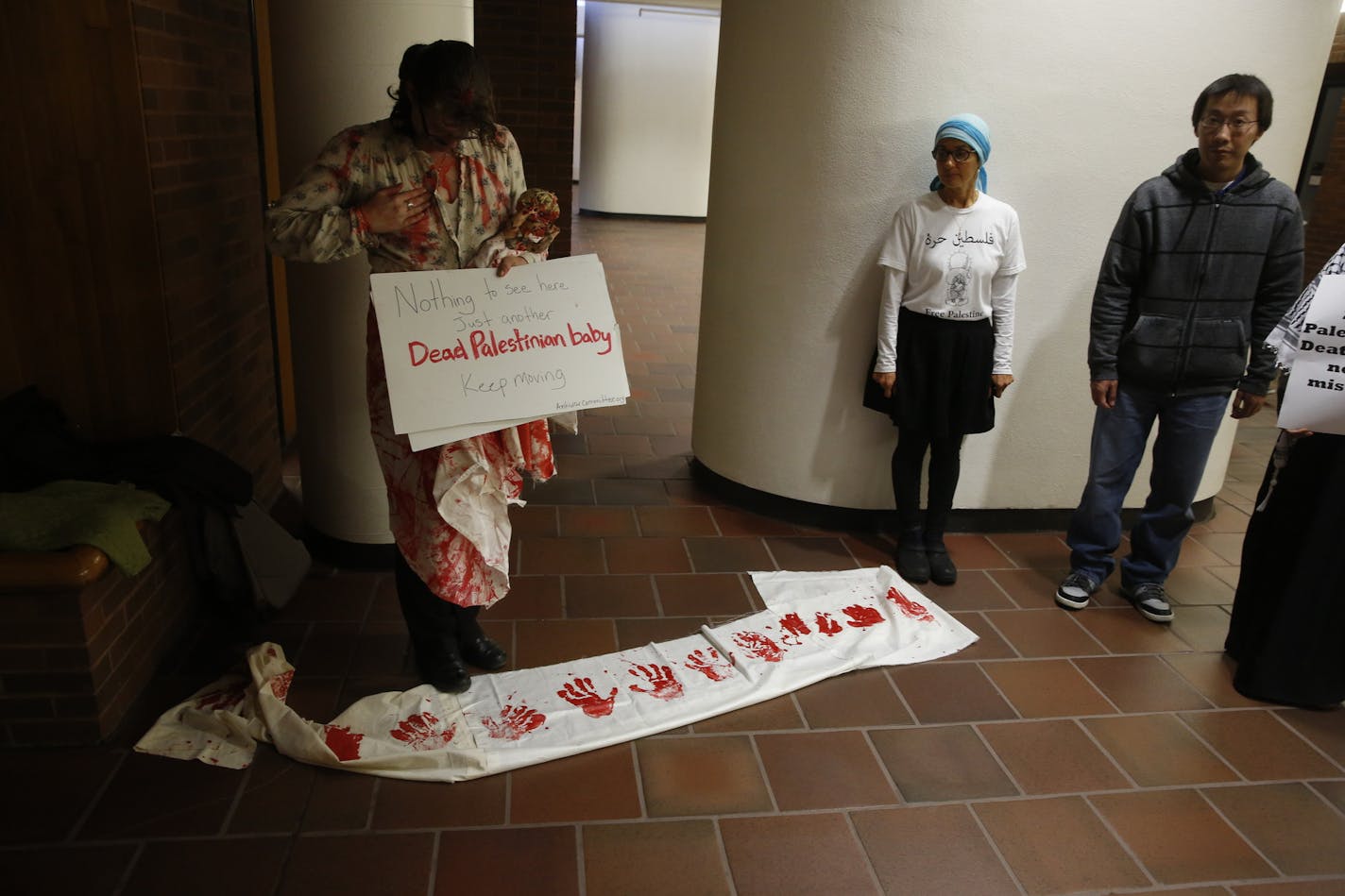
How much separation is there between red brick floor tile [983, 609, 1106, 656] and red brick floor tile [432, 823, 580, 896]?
1597 millimetres

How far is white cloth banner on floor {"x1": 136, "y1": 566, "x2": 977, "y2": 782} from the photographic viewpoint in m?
2.32

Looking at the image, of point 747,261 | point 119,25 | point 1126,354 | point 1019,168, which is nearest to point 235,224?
point 119,25

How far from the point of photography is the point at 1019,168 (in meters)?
3.36

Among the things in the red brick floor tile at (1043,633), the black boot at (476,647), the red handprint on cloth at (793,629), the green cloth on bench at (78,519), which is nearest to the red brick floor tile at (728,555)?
the red handprint on cloth at (793,629)

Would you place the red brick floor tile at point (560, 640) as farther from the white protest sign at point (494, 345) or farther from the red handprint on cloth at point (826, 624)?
the white protest sign at point (494, 345)

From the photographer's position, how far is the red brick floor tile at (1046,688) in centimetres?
272

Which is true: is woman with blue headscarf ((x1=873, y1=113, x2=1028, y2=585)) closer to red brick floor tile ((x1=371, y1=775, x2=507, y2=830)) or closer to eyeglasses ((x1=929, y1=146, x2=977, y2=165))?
eyeglasses ((x1=929, y1=146, x2=977, y2=165))

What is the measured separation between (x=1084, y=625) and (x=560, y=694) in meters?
1.72

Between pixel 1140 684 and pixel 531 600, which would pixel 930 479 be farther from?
pixel 531 600

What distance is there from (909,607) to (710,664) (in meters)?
0.77

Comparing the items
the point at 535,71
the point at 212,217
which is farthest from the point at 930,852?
the point at 535,71

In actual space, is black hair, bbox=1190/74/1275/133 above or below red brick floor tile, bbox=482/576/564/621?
above

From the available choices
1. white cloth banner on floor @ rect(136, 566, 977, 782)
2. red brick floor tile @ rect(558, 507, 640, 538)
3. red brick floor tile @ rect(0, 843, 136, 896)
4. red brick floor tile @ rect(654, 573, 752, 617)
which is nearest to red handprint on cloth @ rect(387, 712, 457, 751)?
white cloth banner on floor @ rect(136, 566, 977, 782)

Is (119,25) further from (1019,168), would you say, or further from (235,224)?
(1019,168)
